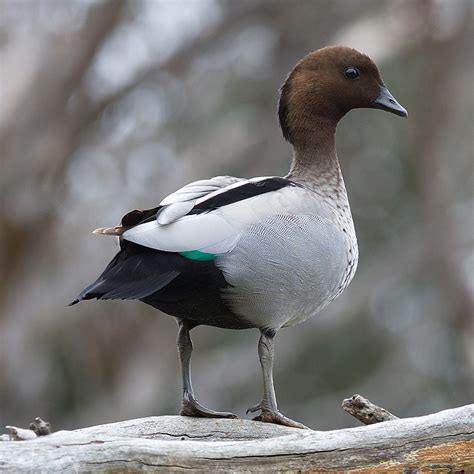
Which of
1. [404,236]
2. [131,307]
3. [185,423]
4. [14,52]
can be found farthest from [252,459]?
[404,236]

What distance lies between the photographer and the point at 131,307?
1151 centimetres

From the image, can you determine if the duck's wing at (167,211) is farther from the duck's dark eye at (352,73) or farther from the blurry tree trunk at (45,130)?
the blurry tree trunk at (45,130)

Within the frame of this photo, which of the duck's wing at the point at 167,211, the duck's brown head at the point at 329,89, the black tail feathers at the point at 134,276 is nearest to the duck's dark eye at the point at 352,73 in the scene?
the duck's brown head at the point at 329,89

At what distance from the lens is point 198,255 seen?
416 cm

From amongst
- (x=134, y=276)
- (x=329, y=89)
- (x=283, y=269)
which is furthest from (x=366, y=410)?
(x=329, y=89)

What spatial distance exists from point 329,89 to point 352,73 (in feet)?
0.43

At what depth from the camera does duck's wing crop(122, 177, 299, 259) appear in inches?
163

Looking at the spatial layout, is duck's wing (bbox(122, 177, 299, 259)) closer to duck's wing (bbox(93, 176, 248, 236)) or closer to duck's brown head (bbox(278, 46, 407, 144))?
duck's wing (bbox(93, 176, 248, 236))

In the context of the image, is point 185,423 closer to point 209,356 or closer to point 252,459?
point 252,459

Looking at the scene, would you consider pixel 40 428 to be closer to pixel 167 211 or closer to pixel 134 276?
pixel 134 276

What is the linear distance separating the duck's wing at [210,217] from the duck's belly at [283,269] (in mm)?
57

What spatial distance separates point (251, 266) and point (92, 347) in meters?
7.76

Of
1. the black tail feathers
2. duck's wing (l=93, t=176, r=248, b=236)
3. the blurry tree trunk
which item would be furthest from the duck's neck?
the blurry tree trunk

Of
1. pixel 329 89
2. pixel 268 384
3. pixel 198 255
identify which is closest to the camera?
pixel 198 255
